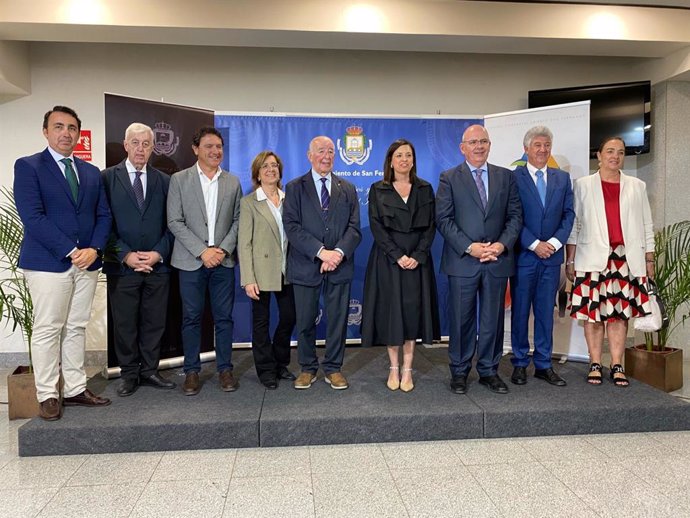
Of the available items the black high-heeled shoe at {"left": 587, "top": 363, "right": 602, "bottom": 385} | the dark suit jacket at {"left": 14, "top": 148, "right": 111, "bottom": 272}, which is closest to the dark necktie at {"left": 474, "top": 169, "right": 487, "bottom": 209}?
the black high-heeled shoe at {"left": 587, "top": 363, "right": 602, "bottom": 385}

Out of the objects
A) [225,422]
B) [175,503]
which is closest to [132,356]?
[225,422]

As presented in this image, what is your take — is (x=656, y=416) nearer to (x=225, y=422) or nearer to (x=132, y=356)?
(x=225, y=422)

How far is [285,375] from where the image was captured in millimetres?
3594

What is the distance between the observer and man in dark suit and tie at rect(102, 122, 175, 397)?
3.24 m

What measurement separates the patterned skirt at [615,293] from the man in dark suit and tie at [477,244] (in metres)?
0.70

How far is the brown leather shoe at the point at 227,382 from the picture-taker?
11.1 ft

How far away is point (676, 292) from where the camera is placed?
3.89 meters

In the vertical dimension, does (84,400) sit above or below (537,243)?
below

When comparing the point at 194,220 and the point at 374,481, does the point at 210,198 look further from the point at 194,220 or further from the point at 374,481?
the point at 374,481

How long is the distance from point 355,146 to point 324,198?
5.05 feet

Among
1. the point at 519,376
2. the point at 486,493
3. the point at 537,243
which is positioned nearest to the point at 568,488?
the point at 486,493

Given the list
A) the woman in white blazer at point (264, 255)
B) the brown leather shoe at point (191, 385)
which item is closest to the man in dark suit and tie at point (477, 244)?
the woman in white blazer at point (264, 255)

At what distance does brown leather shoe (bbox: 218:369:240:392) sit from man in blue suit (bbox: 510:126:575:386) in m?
1.89

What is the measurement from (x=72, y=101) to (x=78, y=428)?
330cm
